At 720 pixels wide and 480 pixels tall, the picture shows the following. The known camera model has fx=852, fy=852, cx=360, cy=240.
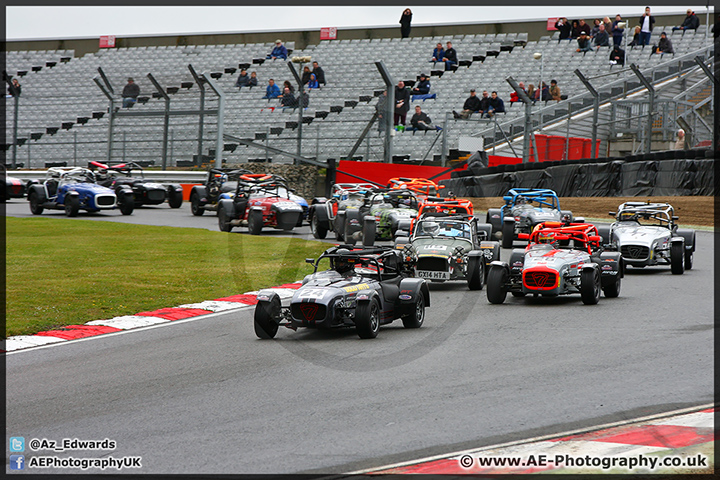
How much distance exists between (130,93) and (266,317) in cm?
2617

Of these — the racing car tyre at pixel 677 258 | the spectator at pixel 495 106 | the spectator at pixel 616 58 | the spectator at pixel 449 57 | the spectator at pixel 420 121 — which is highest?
the spectator at pixel 449 57

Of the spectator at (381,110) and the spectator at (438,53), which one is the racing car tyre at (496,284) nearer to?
the spectator at (381,110)

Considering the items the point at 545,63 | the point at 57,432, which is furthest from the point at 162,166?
the point at 57,432

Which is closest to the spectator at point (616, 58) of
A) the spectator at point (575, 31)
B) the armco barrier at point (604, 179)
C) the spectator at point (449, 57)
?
the spectator at point (575, 31)

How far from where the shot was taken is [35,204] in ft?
88.9

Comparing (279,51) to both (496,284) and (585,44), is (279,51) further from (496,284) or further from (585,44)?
(496,284)

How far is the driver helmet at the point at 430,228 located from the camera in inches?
567

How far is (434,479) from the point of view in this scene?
489 centimetres

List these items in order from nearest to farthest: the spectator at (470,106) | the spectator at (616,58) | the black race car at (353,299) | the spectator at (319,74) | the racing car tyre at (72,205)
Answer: the black race car at (353,299) < the racing car tyre at (72,205) < the spectator at (470,106) < the spectator at (616,58) < the spectator at (319,74)

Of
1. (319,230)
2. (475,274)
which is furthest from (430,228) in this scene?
(319,230)

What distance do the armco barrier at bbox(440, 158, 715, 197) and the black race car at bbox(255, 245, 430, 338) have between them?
48.2 feet

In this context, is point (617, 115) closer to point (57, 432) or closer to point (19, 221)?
point (19, 221)

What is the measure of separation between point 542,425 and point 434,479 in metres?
1.38

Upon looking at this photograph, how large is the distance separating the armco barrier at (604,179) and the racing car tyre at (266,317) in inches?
640
